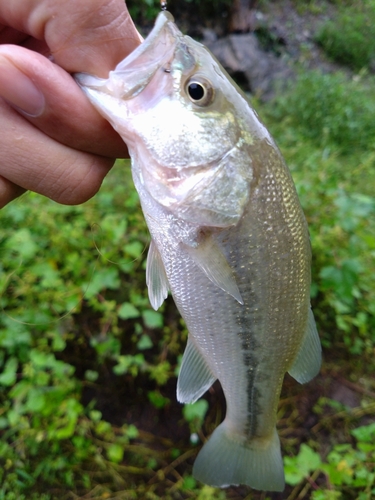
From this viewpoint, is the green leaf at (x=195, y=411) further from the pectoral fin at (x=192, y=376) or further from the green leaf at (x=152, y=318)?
the pectoral fin at (x=192, y=376)

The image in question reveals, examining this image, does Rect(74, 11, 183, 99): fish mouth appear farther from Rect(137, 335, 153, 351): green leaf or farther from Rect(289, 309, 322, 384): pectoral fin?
Rect(137, 335, 153, 351): green leaf

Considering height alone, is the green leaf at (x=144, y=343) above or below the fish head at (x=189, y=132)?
below

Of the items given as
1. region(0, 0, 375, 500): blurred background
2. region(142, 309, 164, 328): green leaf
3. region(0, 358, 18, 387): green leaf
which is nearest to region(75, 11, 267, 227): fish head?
region(0, 0, 375, 500): blurred background

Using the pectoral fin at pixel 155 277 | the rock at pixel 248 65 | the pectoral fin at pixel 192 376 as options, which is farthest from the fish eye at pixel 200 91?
the rock at pixel 248 65

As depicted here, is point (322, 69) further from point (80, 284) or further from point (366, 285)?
point (80, 284)

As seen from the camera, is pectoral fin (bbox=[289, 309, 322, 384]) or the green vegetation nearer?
pectoral fin (bbox=[289, 309, 322, 384])

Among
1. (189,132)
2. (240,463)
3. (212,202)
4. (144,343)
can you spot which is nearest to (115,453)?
(144,343)

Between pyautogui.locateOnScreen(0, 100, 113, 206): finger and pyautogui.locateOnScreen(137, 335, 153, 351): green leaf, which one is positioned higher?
pyautogui.locateOnScreen(0, 100, 113, 206): finger
